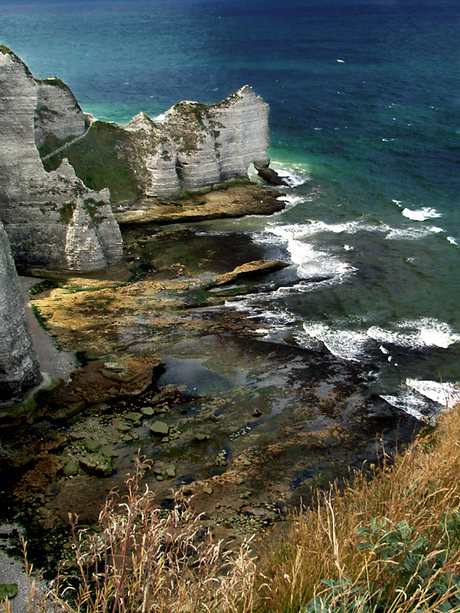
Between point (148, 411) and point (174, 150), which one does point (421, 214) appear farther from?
point (148, 411)

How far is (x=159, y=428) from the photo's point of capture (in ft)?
67.1

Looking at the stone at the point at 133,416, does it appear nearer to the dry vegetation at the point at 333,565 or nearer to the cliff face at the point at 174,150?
the dry vegetation at the point at 333,565

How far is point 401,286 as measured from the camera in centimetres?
3462

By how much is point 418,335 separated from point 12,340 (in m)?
20.0

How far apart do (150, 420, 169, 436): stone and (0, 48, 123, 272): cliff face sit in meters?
15.4

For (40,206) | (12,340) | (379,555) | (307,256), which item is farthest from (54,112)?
(379,555)

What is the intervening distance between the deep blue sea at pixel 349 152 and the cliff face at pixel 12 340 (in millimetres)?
12180

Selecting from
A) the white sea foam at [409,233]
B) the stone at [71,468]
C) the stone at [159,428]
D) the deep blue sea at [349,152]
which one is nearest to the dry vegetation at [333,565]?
the deep blue sea at [349,152]

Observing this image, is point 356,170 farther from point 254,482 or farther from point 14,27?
point 14,27

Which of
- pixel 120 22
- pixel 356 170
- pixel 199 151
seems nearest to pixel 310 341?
pixel 199 151

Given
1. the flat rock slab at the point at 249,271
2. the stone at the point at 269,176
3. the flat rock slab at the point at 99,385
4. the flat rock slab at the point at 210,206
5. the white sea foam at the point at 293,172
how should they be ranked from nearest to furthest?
the flat rock slab at the point at 99,385 → the flat rock slab at the point at 249,271 → the flat rock slab at the point at 210,206 → the stone at the point at 269,176 → the white sea foam at the point at 293,172

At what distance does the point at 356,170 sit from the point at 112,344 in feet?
129

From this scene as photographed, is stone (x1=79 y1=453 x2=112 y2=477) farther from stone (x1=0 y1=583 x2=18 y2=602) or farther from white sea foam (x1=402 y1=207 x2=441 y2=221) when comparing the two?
white sea foam (x1=402 y1=207 x2=441 y2=221)

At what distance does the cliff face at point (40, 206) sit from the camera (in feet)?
98.8
